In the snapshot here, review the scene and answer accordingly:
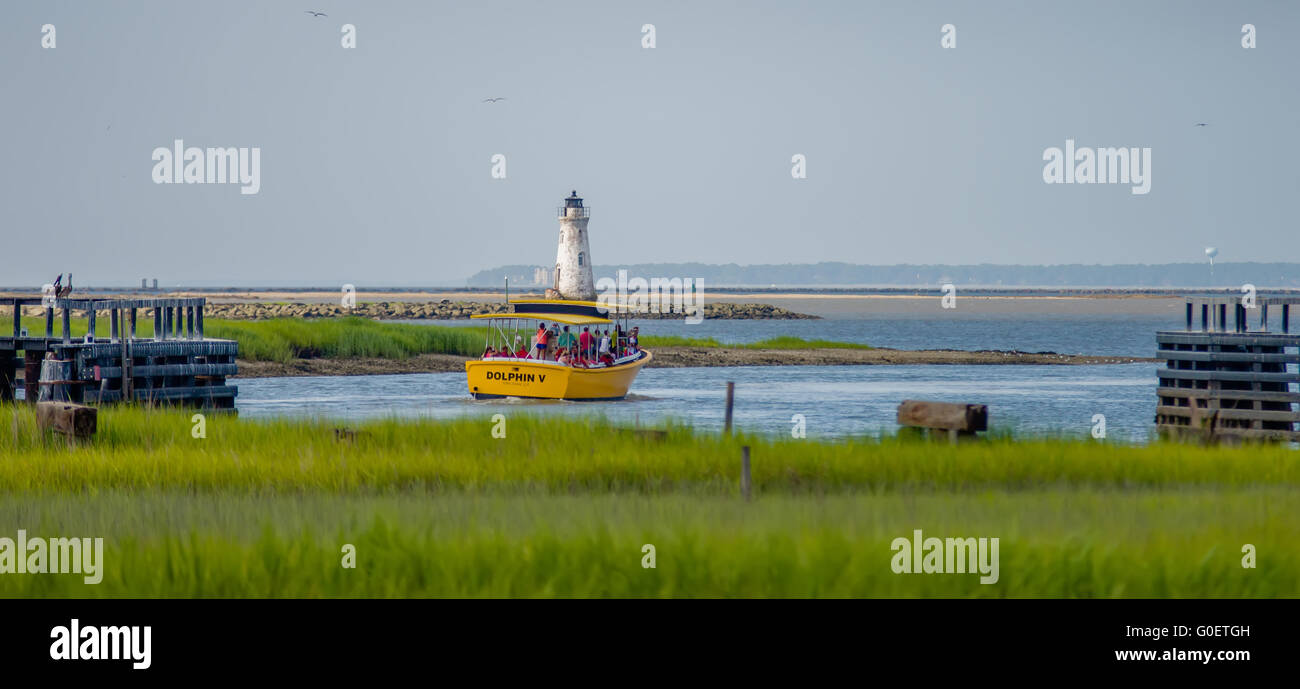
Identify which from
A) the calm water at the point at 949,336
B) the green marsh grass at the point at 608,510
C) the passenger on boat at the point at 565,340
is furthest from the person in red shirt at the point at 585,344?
the calm water at the point at 949,336

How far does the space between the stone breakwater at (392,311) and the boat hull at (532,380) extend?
8983cm

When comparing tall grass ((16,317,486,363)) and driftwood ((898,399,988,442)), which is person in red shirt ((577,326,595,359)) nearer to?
tall grass ((16,317,486,363))

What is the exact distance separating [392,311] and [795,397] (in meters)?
121

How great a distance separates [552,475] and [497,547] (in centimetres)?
774

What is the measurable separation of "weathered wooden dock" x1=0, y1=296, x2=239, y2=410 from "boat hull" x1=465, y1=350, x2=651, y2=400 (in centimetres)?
1138

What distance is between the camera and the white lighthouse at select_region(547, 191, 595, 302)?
303 feet

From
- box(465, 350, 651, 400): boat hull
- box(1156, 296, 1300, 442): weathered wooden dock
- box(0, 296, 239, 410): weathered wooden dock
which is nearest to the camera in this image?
box(1156, 296, 1300, 442): weathered wooden dock

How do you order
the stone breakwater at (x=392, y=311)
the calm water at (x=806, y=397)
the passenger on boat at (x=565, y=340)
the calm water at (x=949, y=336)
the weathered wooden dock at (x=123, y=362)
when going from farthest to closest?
the stone breakwater at (x=392, y=311) < the calm water at (x=949, y=336) < the passenger on boat at (x=565, y=340) < the calm water at (x=806, y=397) < the weathered wooden dock at (x=123, y=362)

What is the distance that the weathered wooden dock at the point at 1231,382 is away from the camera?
2995cm

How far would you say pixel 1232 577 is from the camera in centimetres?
1312

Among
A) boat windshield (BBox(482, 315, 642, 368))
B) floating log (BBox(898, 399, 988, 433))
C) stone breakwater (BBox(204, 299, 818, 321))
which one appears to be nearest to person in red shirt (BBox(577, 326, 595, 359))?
boat windshield (BBox(482, 315, 642, 368))

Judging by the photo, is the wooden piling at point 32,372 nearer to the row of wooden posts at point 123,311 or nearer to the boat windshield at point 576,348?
the row of wooden posts at point 123,311
